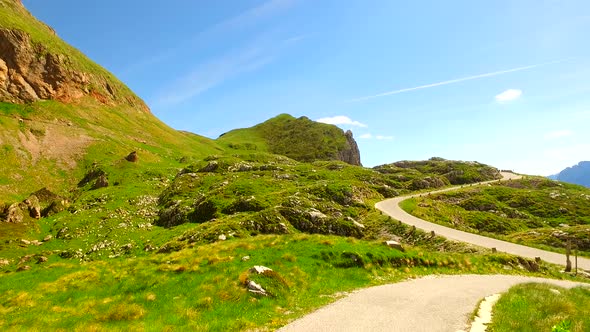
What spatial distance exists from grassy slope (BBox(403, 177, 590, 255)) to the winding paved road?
31.9m

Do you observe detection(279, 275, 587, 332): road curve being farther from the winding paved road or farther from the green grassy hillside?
the green grassy hillside

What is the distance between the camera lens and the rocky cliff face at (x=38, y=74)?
9969 centimetres

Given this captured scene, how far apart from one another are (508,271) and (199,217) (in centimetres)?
4383

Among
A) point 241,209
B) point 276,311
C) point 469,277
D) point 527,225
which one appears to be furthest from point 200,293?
point 527,225

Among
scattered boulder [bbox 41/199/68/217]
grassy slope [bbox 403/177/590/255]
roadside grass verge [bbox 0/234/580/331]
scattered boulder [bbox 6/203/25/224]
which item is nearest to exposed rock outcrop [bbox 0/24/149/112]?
scattered boulder [bbox 41/199/68/217]

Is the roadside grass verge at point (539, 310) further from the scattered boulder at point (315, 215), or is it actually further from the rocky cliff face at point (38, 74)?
the rocky cliff face at point (38, 74)

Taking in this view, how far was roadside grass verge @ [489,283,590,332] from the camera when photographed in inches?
615

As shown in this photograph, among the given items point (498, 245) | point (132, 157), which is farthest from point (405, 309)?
point (132, 157)

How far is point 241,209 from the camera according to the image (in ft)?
189

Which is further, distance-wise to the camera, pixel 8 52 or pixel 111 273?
pixel 8 52

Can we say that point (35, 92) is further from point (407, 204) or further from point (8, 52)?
point (407, 204)

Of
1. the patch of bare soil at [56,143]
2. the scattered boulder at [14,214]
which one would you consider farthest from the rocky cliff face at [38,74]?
the scattered boulder at [14,214]

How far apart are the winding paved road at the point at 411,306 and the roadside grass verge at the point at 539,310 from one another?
1482mm

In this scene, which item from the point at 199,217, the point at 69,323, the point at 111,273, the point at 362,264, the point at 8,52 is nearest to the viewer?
the point at 69,323
